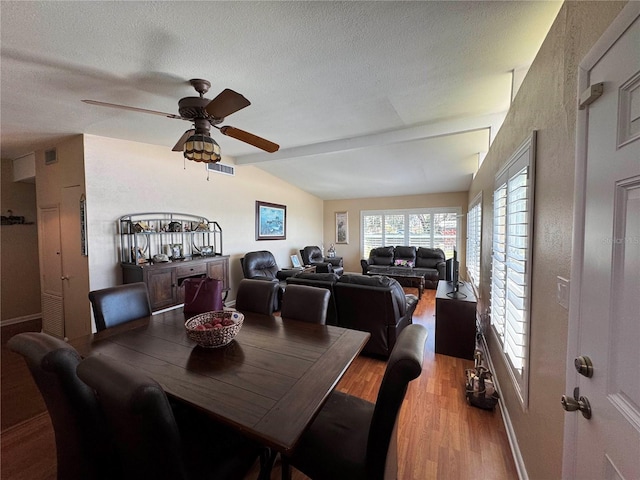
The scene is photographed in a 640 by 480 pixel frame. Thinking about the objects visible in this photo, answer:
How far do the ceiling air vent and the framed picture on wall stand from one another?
156 inches

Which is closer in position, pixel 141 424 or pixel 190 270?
pixel 141 424

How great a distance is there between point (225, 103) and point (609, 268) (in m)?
2.11

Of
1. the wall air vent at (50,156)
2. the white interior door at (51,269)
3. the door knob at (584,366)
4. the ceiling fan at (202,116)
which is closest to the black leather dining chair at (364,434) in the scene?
the door knob at (584,366)

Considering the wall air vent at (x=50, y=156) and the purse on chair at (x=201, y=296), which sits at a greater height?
the wall air vent at (x=50, y=156)

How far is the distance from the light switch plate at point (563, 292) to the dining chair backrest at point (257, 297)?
193cm

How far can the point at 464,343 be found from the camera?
9.61 feet

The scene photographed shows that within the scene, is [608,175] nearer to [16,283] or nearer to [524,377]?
[524,377]

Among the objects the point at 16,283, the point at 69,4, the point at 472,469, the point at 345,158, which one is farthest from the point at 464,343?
the point at 16,283

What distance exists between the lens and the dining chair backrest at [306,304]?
2123 millimetres

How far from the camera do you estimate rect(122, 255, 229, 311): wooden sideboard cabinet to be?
3.34 meters

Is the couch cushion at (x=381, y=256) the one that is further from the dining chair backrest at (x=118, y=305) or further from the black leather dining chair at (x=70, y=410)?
the black leather dining chair at (x=70, y=410)

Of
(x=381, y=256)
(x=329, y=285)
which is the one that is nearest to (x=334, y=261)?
(x=381, y=256)

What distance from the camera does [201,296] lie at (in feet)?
6.83

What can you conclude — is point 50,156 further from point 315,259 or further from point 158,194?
point 315,259
